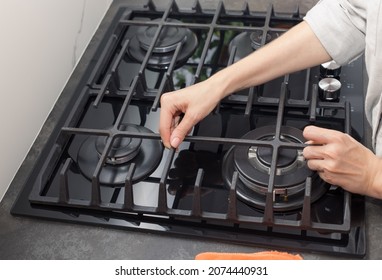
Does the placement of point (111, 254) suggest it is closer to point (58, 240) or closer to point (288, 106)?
point (58, 240)

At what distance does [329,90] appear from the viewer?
107 cm

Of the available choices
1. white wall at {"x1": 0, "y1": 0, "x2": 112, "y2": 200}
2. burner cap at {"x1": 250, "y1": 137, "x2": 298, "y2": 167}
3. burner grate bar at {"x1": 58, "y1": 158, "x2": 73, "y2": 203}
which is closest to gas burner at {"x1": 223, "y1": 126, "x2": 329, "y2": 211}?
burner cap at {"x1": 250, "y1": 137, "x2": 298, "y2": 167}

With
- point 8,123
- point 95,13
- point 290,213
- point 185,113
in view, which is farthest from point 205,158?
point 95,13

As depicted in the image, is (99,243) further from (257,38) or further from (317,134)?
(257,38)

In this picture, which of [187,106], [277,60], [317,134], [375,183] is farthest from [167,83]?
[375,183]

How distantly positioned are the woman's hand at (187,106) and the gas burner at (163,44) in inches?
7.0

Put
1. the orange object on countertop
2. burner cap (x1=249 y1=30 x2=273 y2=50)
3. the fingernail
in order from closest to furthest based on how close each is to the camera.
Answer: the orange object on countertop < the fingernail < burner cap (x1=249 y1=30 x2=273 y2=50)

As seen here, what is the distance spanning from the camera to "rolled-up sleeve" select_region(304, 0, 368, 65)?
1.03 meters

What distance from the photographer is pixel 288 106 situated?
1.08m

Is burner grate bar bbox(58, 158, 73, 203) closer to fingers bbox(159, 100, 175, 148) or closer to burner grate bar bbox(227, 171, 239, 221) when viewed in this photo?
fingers bbox(159, 100, 175, 148)

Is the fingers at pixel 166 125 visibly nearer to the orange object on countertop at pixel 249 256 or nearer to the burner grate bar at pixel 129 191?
the burner grate bar at pixel 129 191

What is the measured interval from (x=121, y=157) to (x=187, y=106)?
0.48 feet

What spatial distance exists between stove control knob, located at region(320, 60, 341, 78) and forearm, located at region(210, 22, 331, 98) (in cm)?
4
